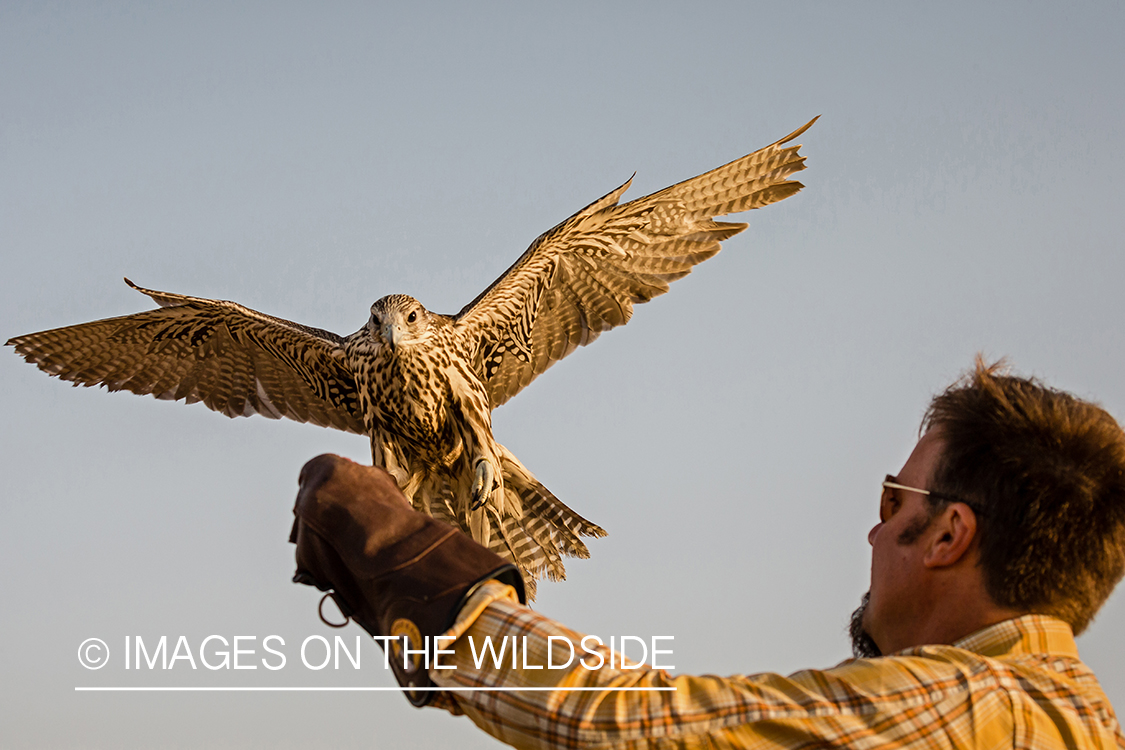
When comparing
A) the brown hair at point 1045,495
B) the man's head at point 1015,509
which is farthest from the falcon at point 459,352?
the brown hair at point 1045,495

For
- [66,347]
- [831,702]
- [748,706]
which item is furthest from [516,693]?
[66,347]

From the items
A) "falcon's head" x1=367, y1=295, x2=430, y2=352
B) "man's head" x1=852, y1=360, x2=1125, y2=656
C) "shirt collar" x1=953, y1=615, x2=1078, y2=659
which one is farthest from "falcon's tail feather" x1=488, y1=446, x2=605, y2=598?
"shirt collar" x1=953, y1=615, x2=1078, y2=659

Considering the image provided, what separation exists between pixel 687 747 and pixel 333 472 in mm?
643

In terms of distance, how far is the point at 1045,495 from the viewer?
175 cm

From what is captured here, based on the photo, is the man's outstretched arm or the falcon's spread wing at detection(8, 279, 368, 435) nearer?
the man's outstretched arm

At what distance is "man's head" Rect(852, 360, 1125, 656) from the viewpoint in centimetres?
174

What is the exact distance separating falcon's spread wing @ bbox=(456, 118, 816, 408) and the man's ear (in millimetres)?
3491

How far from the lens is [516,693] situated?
1236 mm

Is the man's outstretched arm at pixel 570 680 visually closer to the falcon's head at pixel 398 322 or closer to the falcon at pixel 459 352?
the falcon at pixel 459 352

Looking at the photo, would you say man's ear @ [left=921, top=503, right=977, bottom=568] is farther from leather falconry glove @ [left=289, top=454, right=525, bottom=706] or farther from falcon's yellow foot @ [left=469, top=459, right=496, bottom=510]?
falcon's yellow foot @ [left=469, top=459, right=496, bottom=510]

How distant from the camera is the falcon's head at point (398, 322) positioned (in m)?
4.41

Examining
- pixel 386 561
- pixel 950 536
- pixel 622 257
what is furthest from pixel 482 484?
pixel 386 561

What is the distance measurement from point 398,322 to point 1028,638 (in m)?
3.26

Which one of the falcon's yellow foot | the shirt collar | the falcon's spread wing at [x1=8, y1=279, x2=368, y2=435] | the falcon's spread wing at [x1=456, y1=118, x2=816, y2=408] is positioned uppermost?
the falcon's spread wing at [x1=456, y1=118, x2=816, y2=408]
